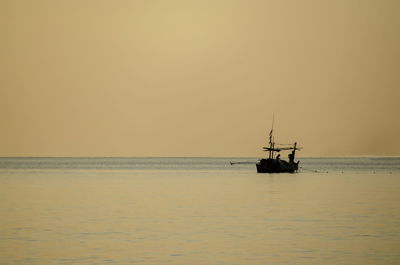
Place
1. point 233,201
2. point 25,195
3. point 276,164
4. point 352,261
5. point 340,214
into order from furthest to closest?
point 276,164, point 25,195, point 233,201, point 340,214, point 352,261

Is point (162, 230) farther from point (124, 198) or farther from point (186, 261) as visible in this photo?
point (124, 198)

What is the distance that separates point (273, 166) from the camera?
11388cm

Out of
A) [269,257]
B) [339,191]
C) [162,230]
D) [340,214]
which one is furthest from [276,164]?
[269,257]

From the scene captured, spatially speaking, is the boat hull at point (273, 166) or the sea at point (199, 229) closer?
the sea at point (199, 229)

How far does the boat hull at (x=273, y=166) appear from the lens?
113 m

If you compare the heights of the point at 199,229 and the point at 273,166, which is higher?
the point at 273,166

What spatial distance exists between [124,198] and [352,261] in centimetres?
3161

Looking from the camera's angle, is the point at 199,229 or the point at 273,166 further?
the point at 273,166

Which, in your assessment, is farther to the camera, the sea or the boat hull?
the boat hull

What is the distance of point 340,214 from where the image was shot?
43562mm

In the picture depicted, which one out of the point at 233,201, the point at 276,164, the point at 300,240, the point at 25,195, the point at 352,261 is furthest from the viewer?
the point at 276,164

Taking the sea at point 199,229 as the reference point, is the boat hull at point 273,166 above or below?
above

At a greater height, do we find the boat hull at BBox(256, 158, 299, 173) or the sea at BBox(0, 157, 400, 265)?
the boat hull at BBox(256, 158, 299, 173)

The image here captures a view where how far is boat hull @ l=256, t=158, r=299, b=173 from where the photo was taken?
113m
